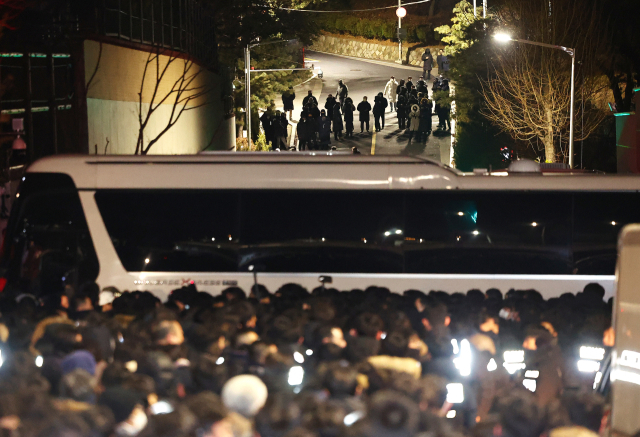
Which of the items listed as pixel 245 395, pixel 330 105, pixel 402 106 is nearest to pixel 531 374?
pixel 245 395

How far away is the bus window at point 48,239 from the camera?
9805 mm

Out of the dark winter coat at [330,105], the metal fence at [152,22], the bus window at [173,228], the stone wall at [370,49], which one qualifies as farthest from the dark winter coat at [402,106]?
the bus window at [173,228]

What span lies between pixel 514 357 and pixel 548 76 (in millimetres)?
35346

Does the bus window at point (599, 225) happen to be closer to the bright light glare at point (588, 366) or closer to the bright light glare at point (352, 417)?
the bright light glare at point (588, 366)

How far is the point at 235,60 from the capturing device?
5003cm

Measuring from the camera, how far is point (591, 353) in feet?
17.7

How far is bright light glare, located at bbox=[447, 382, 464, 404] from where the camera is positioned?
4695mm

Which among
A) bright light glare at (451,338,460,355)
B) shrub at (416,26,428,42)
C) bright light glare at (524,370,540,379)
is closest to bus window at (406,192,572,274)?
bright light glare at (451,338,460,355)

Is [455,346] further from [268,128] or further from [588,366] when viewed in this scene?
[268,128]

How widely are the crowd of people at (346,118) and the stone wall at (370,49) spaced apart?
2908 cm

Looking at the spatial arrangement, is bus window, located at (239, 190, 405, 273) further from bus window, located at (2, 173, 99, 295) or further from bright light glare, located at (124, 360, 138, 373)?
bright light glare, located at (124, 360, 138, 373)

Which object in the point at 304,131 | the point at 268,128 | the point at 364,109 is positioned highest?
the point at 364,109

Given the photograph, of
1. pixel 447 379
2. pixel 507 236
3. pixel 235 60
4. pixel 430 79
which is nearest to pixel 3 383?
pixel 447 379

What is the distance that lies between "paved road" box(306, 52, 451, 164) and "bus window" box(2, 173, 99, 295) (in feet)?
57.8
